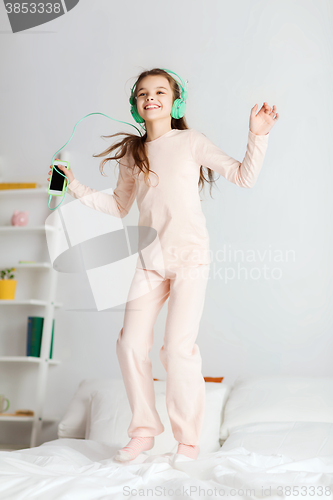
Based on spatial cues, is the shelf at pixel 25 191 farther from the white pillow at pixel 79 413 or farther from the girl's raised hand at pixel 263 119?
the girl's raised hand at pixel 263 119

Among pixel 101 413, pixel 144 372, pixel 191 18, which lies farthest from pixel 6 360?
pixel 191 18

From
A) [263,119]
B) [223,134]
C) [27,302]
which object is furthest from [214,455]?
[223,134]

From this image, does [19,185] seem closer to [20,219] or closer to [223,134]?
[20,219]

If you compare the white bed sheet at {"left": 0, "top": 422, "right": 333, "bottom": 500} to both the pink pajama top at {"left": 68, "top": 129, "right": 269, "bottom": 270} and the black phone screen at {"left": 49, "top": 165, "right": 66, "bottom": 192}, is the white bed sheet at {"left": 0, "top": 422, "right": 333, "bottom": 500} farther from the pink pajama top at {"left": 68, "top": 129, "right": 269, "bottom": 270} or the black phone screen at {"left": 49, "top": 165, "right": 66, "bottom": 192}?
the black phone screen at {"left": 49, "top": 165, "right": 66, "bottom": 192}

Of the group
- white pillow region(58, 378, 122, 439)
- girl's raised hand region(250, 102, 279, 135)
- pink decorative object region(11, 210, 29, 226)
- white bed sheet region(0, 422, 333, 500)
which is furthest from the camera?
pink decorative object region(11, 210, 29, 226)

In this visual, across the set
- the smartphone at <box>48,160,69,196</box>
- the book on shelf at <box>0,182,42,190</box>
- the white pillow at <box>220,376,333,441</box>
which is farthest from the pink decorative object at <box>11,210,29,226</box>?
the white pillow at <box>220,376,333,441</box>

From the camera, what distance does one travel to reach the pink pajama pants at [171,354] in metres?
1.31

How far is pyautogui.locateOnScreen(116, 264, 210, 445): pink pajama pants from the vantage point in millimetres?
1306

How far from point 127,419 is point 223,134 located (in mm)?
1442

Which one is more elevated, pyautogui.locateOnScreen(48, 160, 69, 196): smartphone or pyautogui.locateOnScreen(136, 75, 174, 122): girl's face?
pyautogui.locateOnScreen(136, 75, 174, 122): girl's face

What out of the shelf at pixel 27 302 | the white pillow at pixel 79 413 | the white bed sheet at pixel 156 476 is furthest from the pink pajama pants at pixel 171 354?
the shelf at pixel 27 302

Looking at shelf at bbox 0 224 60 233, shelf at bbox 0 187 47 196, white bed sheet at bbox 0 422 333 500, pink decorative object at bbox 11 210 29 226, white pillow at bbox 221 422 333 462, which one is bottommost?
white pillow at bbox 221 422 333 462

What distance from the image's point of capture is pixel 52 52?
2.87 m

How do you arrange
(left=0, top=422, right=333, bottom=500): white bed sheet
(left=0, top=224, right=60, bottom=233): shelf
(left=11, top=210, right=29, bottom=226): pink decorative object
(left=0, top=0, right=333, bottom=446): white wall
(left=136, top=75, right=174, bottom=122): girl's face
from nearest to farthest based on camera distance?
(left=0, top=422, right=333, bottom=500): white bed sheet
(left=136, top=75, right=174, bottom=122): girl's face
(left=0, top=0, right=333, bottom=446): white wall
(left=0, top=224, right=60, bottom=233): shelf
(left=11, top=210, right=29, bottom=226): pink decorative object
